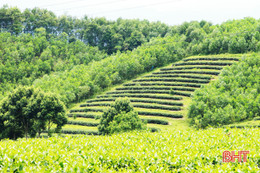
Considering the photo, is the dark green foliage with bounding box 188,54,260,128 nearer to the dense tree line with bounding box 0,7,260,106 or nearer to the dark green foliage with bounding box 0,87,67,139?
the dark green foliage with bounding box 0,87,67,139

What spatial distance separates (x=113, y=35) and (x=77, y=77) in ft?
118

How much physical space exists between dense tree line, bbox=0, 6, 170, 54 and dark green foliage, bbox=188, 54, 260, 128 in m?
49.8

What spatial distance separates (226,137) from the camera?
12531 mm

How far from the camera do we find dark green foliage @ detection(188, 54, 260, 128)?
118 feet

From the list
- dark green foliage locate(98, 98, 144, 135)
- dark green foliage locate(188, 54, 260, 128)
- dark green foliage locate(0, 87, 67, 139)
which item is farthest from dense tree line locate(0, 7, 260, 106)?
dark green foliage locate(98, 98, 144, 135)

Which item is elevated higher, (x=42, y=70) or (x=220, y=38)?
(x=220, y=38)

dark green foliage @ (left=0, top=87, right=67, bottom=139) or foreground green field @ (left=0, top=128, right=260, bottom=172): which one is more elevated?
foreground green field @ (left=0, top=128, right=260, bottom=172)

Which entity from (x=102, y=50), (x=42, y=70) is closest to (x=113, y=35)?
(x=102, y=50)

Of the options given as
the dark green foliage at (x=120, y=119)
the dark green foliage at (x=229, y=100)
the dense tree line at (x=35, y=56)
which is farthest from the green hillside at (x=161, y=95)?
the dense tree line at (x=35, y=56)

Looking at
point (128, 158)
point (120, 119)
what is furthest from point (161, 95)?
point (128, 158)

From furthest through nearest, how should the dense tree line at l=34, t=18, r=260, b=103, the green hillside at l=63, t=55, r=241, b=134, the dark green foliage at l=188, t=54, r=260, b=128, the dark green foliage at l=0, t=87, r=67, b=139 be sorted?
the dense tree line at l=34, t=18, r=260, b=103 → the green hillside at l=63, t=55, r=241, b=134 → the dark green foliage at l=188, t=54, r=260, b=128 → the dark green foliage at l=0, t=87, r=67, b=139

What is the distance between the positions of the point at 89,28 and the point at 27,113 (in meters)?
72.1

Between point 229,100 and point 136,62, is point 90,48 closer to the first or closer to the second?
point 136,62

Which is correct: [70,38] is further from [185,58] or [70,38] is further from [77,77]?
[185,58]
